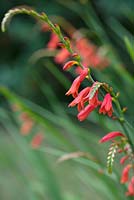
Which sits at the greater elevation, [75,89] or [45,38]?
[75,89]

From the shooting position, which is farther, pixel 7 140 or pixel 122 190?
pixel 7 140

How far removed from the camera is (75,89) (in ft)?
4.61

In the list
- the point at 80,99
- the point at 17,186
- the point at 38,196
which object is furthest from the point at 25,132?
the point at 17,186

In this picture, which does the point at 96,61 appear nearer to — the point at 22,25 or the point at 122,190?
the point at 122,190

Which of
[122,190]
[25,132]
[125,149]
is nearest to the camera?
[125,149]

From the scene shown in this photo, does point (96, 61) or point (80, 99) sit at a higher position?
point (80, 99)

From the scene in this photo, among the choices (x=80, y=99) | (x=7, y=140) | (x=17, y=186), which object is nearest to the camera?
(x=80, y=99)

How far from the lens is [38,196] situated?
2.52 metres

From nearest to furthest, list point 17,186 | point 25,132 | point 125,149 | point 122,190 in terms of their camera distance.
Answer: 1. point 125,149
2. point 122,190
3. point 25,132
4. point 17,186

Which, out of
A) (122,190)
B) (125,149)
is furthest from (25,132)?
(125,149)

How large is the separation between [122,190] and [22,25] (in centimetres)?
522

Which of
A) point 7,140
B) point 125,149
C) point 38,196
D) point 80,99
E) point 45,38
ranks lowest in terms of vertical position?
point 7,140

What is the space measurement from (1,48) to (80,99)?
6863 mm

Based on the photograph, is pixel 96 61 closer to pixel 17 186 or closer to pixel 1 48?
pixel 17 186
